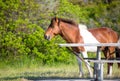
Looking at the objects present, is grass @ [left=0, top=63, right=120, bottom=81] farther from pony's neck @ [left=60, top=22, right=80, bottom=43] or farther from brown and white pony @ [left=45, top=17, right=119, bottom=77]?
pony's neck @ [left=60, top=22, right=80, bottom=43]

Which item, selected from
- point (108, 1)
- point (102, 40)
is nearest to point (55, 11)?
point (102, 40)

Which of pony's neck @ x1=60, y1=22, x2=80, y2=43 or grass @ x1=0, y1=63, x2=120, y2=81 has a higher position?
pony's neck @ x1=60, y1=22, x2=80, y2=43

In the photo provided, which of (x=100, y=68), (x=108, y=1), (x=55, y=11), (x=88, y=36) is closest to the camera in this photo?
(x=100, y=68)

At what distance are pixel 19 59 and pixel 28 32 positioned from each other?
1240mm

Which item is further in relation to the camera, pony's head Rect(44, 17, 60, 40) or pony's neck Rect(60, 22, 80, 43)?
pony's neck Rect(60, 22, 80, 43)

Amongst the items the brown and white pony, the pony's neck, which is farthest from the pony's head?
the pony's neck

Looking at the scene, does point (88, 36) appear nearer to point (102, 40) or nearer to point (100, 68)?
point (102, 40)

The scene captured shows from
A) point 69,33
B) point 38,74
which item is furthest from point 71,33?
point 38,74

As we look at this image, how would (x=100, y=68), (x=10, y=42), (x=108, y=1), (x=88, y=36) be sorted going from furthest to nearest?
(x=108, y=1) → (x=10, y=42) → (x=88, y=36) → (x=100, y=68)

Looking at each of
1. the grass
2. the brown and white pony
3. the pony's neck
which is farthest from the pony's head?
the grass

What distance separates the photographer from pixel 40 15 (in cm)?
1984

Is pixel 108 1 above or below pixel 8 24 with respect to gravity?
below

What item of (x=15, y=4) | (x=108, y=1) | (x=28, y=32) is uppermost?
(x=15, y=4)

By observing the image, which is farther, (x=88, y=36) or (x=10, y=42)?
(x=10, y=42)
